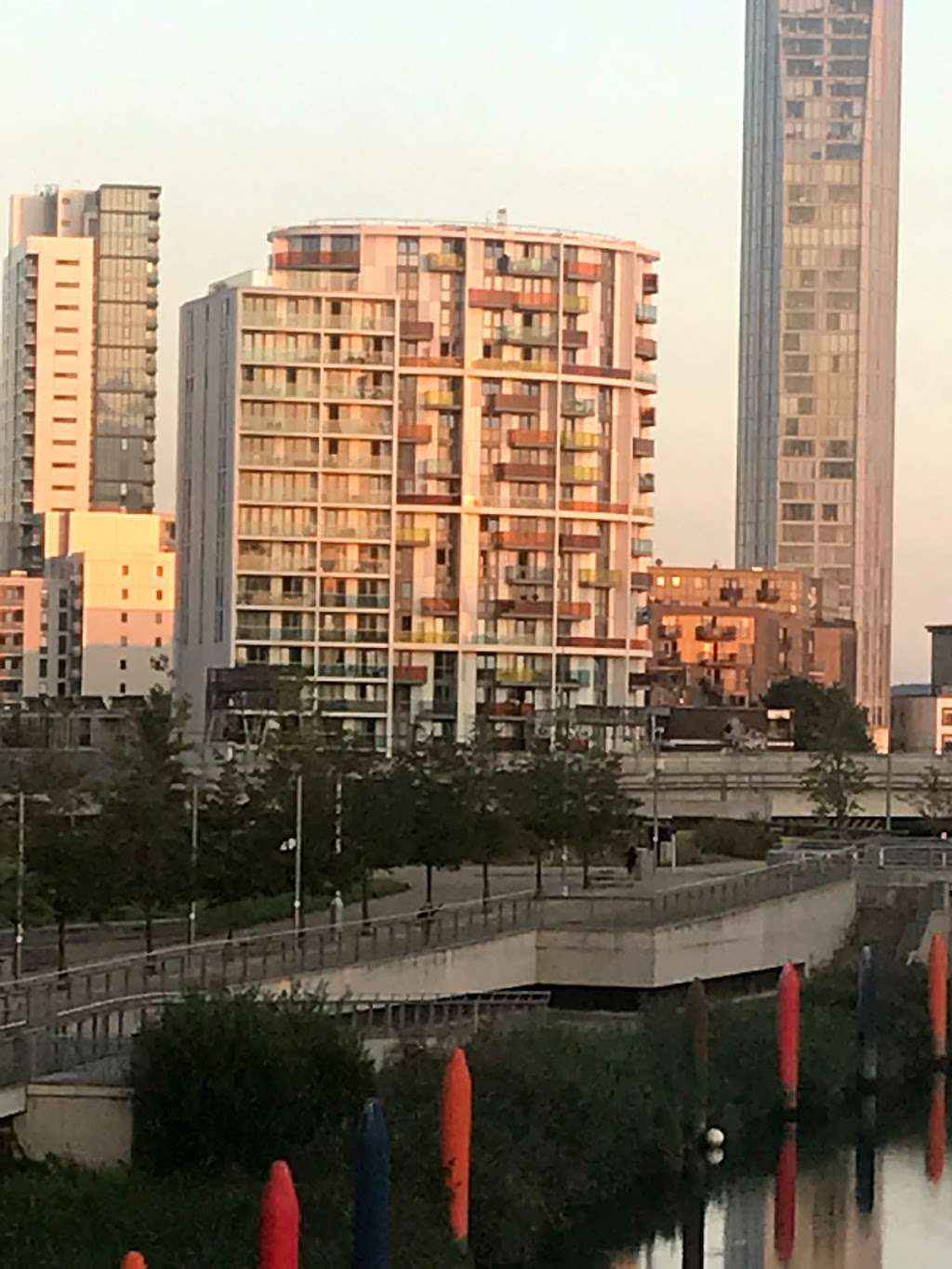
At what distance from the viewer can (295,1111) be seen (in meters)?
36.7

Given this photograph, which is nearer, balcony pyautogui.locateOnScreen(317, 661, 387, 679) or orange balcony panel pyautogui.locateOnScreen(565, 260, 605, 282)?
balcony pyautogui.locateOnScreen(317, 661, 387, 679)

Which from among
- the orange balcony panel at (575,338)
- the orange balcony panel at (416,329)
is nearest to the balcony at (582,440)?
the orange balcony panel at (575,338)

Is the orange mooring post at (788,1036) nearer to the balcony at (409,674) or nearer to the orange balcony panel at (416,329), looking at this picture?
the balcony at (409,674)

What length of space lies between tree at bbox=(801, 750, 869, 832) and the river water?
5034cm

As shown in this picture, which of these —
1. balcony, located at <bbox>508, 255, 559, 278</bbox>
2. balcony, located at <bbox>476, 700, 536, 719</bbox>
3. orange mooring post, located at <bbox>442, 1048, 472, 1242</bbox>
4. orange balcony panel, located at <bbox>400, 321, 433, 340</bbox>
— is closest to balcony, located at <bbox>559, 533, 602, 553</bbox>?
balcony, located at <bbox>476, 700, 536, 719</bbox>

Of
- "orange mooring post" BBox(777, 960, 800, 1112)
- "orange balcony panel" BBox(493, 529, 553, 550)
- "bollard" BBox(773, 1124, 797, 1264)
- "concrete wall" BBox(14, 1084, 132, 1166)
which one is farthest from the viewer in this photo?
"orange balcony panel" BBox(493, 529, 553, 550)

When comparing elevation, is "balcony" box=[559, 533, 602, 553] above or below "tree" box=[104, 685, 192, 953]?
above

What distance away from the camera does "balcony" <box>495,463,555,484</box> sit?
137750 mm

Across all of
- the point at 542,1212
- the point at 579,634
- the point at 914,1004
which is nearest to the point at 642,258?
the point at 579,634

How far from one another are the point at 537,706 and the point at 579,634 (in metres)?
4.40

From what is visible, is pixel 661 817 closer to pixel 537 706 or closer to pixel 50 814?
pixel 537 706

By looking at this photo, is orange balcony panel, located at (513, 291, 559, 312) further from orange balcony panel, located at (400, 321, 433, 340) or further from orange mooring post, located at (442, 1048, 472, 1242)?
orange mooring post, located at (442, 1048, 472, 1242)

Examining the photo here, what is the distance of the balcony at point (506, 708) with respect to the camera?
447 feet

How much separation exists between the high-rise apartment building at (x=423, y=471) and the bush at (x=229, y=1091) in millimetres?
96925
